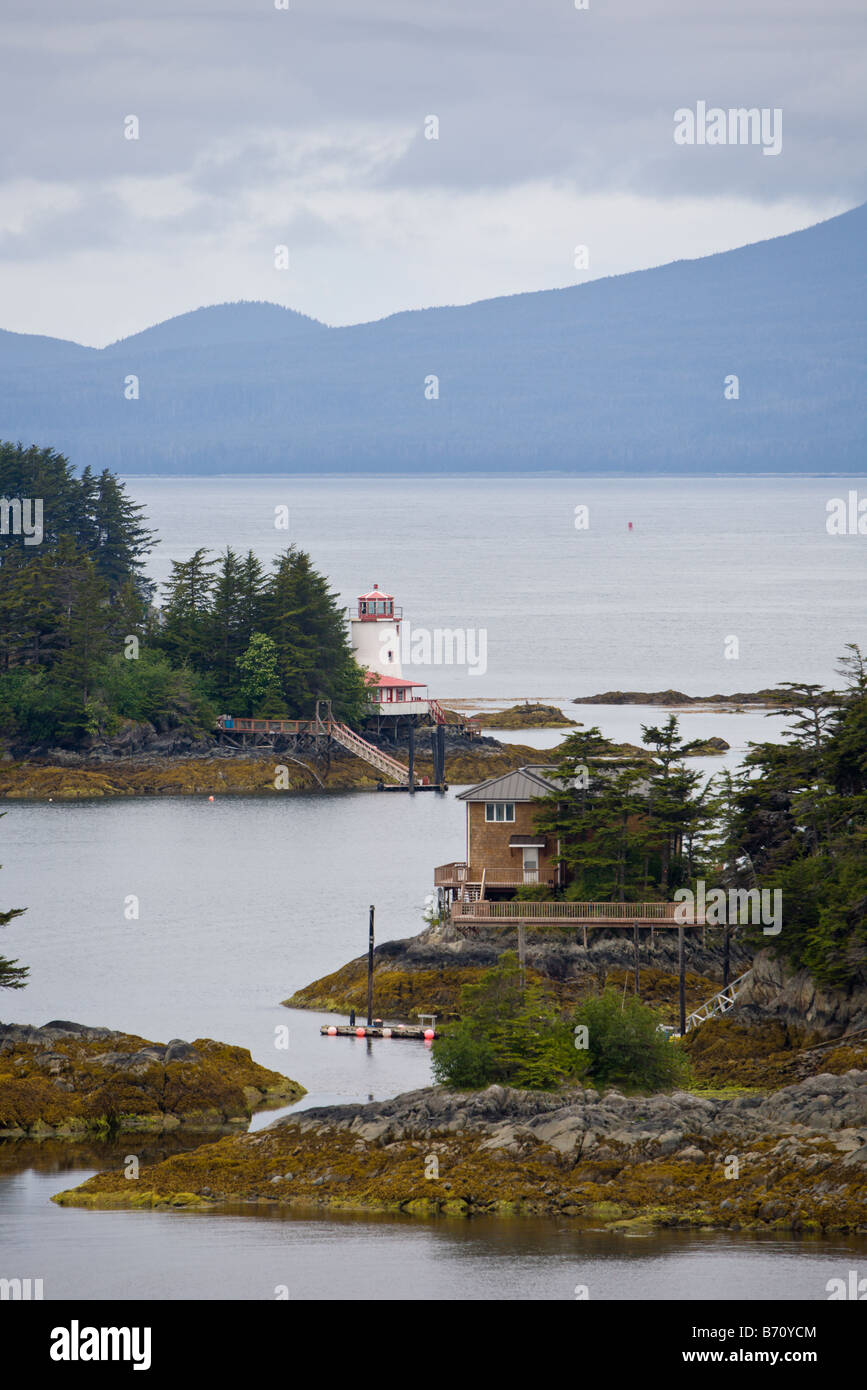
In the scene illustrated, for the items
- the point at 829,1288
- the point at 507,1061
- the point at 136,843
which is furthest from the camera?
the point at 136,843

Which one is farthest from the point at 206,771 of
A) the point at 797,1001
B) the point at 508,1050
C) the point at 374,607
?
the point at 508,1050

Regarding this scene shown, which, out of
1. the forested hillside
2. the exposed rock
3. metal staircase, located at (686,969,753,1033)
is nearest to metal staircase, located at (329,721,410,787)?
the forested hillside

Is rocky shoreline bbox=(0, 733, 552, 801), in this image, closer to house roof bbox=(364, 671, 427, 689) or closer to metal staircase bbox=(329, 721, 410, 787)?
metal staircase bbox=(329, 721, 410, 787)

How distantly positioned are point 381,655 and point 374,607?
296 cm

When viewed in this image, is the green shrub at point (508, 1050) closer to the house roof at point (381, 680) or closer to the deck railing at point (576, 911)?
the deck railing at point (576, 911)

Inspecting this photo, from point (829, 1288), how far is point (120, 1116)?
16.1 metres

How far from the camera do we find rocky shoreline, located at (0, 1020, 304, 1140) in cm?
4050

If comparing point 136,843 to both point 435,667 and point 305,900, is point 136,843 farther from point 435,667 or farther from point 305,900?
point 435,667

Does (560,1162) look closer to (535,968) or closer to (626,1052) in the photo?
(626,1052)

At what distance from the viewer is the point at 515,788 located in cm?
5481

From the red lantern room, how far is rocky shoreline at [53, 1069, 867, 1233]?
69.6 m

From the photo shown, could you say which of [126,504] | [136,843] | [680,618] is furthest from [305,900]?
[680,618]
